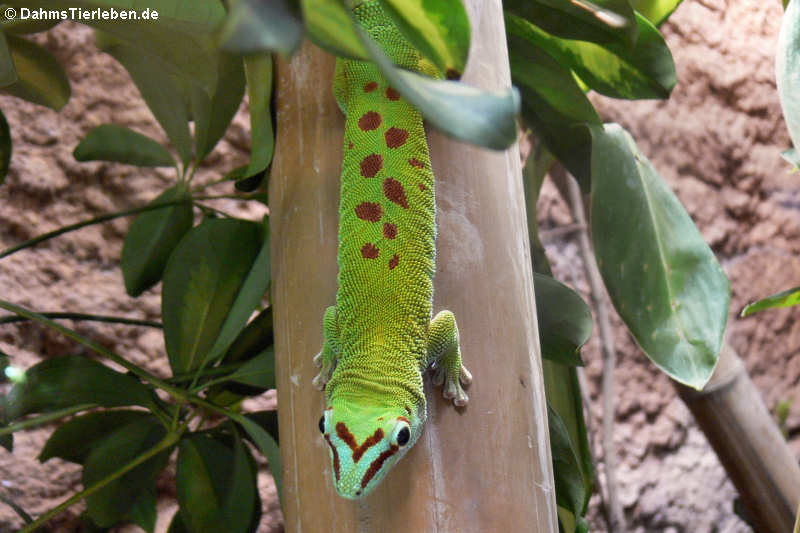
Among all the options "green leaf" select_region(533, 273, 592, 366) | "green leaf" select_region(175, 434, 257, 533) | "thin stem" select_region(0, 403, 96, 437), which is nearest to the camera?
"thin stem" select_region(0, 403, 96, 437)

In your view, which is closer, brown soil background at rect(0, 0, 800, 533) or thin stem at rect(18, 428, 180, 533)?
thin stem at rect(18, 428, 180, 533)

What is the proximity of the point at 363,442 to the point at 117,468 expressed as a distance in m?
0.74

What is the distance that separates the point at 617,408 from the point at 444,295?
242 centimetres

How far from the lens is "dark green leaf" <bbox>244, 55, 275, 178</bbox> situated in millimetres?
980

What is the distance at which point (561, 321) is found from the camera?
1261mm

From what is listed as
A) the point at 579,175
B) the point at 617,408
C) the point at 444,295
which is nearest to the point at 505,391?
the point at 444,295

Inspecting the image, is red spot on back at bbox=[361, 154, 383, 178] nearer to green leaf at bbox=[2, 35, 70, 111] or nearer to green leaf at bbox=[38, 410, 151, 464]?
green leaf at bbox=[38, 410, 151, 464]

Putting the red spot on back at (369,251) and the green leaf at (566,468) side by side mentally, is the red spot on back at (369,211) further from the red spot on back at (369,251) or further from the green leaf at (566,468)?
the green leaf at (566,468)

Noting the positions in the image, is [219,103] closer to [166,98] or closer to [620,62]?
[166,98]

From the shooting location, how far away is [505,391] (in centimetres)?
89

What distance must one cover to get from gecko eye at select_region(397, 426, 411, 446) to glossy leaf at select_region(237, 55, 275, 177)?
398 millimetres

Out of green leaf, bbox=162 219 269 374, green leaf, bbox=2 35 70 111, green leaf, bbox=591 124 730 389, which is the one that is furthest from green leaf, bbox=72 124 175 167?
green leaf, bbox=591 124 730 389

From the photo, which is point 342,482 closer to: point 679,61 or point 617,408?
point 617,408

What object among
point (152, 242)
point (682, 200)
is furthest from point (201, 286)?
point (682, 200)
